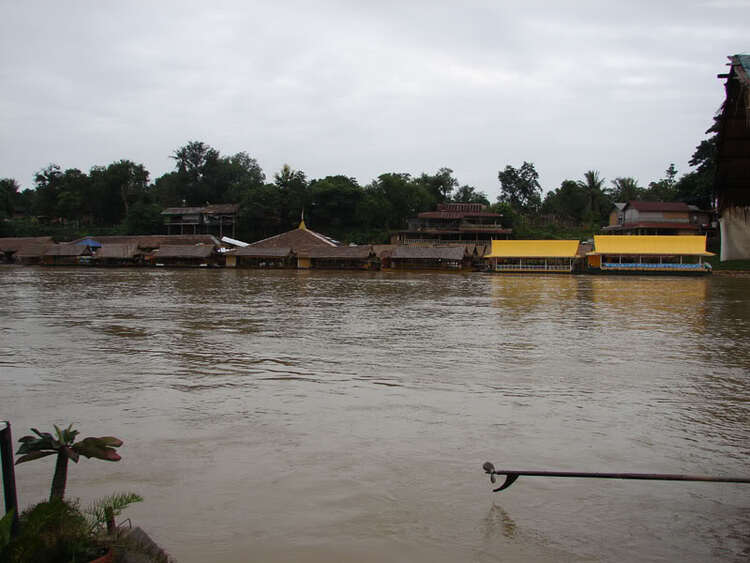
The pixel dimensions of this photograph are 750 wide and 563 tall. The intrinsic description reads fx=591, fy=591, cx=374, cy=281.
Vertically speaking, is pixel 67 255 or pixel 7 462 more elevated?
pixel 67 255

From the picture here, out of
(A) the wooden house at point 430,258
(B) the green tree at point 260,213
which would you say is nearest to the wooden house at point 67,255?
(B) the green tree at point 260,213

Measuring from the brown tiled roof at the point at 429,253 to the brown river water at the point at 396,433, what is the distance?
29.1 m

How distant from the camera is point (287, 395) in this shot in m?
6.52

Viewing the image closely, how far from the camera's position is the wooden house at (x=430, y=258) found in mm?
41188

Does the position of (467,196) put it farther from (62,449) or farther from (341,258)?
(62,449)

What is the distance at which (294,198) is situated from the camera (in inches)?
2000

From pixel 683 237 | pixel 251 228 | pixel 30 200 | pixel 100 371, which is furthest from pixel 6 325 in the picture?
pixel 30 200

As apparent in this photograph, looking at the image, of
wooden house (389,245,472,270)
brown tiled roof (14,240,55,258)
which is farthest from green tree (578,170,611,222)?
brown tiled roof (14,240,55,258)

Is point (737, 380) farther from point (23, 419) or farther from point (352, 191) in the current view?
point (352, 191)

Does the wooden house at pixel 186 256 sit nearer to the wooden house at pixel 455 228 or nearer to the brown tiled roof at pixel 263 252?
the brown tiled roof at pixel 263 252

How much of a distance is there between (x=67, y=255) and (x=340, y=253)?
22.9m

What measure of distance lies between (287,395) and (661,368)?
Answer: 5.28 m

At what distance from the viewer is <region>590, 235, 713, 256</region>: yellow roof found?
36.2 m

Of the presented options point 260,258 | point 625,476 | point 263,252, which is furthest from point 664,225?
point 625,476
